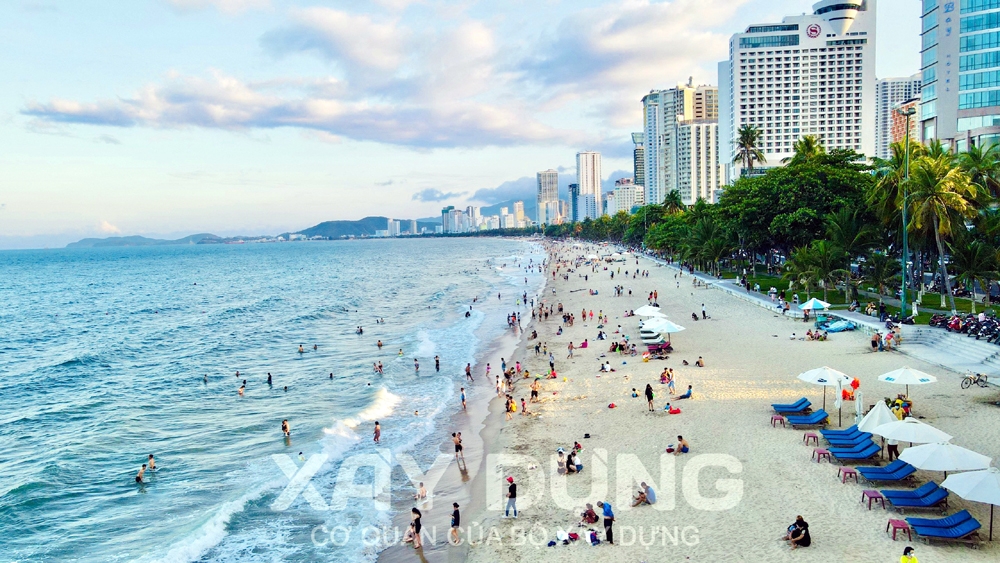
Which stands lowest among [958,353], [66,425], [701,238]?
[66,425]

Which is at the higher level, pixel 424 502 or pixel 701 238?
pixel 701 238

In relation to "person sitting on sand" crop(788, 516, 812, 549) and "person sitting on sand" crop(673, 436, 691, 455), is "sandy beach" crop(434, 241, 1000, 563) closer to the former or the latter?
"person sitting on sand" crop(788, 516, 812, 549)

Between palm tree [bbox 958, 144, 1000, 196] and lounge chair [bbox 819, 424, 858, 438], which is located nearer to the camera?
lounge chair [bbox 819, 424, 858, 438]

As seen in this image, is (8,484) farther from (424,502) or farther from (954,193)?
(954,193)

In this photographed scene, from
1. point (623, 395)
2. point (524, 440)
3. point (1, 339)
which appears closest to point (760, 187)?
point (623, 395)

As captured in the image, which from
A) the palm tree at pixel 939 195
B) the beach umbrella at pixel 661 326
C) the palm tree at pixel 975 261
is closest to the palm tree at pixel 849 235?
the palm tree at pixel 975 261

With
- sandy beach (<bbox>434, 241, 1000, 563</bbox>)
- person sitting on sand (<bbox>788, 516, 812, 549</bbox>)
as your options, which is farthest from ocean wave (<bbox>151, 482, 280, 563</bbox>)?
person sitting on sand (<bbox>788, 516, 812, 549</bbox>)

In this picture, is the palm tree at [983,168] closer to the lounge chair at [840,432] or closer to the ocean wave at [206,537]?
the lounge chair at [840,432]

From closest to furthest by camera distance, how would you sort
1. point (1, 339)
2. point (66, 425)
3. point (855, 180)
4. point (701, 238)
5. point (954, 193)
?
point (66, 425)
point (954, 193)
point (855, 180)
point (1, 339)
point (701, 238)
